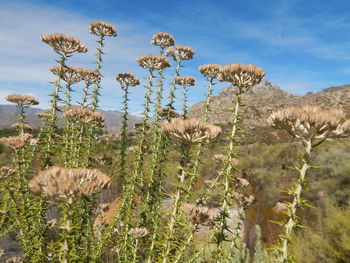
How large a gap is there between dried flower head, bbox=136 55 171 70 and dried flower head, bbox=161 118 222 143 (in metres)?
3.12

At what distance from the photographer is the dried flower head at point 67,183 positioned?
2.29 meters

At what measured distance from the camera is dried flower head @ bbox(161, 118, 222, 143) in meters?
2.83

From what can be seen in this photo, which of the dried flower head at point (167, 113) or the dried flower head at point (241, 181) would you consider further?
the dried flower head at point (167, 113)

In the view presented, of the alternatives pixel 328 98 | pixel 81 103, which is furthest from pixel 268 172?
pixel 328 98

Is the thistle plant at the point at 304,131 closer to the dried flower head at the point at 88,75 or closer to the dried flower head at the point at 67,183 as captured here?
the dried flower head at the point at 67,183

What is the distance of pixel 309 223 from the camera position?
1043 centimetres

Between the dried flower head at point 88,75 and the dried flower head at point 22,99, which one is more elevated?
the dried flower head at point 88,75

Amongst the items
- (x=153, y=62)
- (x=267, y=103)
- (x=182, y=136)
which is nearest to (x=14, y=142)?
(x=153, y=62)

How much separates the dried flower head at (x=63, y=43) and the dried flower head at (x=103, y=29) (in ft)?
4.10

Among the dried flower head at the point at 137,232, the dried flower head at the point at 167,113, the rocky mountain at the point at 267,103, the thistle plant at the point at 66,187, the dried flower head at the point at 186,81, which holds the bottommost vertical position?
the dried flower head at the point at 137,232

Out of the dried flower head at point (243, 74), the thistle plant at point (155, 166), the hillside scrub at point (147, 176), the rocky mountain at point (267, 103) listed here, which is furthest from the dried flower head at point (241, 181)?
the rocky mountain at point (267, 103)

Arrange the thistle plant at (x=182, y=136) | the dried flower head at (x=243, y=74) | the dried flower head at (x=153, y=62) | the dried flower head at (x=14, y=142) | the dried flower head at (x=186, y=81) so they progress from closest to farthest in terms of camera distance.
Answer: the thistle plant at (x=182, y=136), the dried flower head at (x=243, y=74), the dried flower head at (x=14, y=142), the dried flower head at (x=153, y=62), the dried flower head at (x=186, y=81)

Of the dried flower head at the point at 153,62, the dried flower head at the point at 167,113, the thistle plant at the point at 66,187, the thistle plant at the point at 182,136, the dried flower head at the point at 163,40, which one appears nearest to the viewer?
the thistle plant at the point at 66,187

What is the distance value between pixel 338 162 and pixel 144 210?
12.7m
